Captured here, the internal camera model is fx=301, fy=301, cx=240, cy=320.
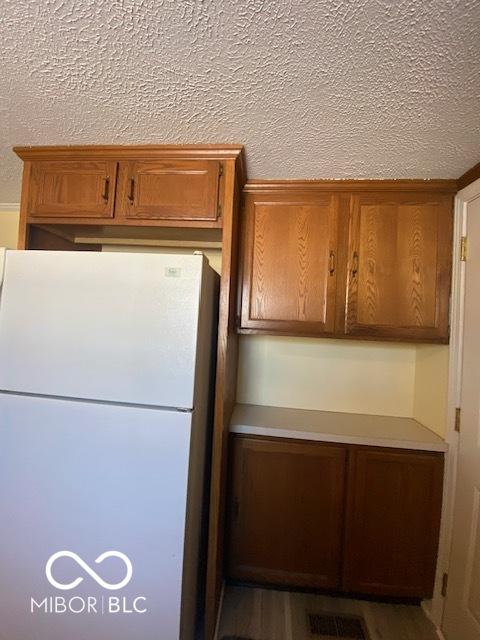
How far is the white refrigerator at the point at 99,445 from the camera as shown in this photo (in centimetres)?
99

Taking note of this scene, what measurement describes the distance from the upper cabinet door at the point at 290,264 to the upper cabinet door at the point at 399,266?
0.41 ft

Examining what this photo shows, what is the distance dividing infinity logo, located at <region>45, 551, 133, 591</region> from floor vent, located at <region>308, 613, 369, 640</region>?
1.01m

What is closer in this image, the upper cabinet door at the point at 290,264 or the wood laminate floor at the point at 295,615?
the wood laminate floor at the point at 295,615

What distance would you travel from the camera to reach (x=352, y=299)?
1.58 meters

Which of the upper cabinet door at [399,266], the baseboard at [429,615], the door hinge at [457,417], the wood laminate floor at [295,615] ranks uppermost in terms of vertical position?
the upper cabinet door at [399,266]

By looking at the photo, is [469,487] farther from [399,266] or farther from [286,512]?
[399,266]

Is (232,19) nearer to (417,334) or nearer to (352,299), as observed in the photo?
(352,299)

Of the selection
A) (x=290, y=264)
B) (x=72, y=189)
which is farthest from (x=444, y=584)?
(x=72, y=189)

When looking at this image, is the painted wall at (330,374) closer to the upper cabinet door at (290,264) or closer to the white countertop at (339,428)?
the white countertop at (339,428)

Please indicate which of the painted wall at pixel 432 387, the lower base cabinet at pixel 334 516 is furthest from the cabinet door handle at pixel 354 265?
the lower base cabinet at pixel 334 516

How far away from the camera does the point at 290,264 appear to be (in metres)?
1.61

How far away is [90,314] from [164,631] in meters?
1.07

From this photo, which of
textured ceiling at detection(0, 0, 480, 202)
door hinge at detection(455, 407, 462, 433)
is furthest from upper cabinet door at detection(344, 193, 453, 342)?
door hinge at detection(455, 407, 462, 433)

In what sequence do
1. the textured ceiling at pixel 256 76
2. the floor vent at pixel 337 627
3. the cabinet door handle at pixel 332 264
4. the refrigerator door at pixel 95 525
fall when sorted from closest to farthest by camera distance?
the textured ceiling at pixel 256 76 < the refrigerator door at pixel 95 525 < the floor vent at pixel 337 627 < the cabinet door handle at pixel 332 264
